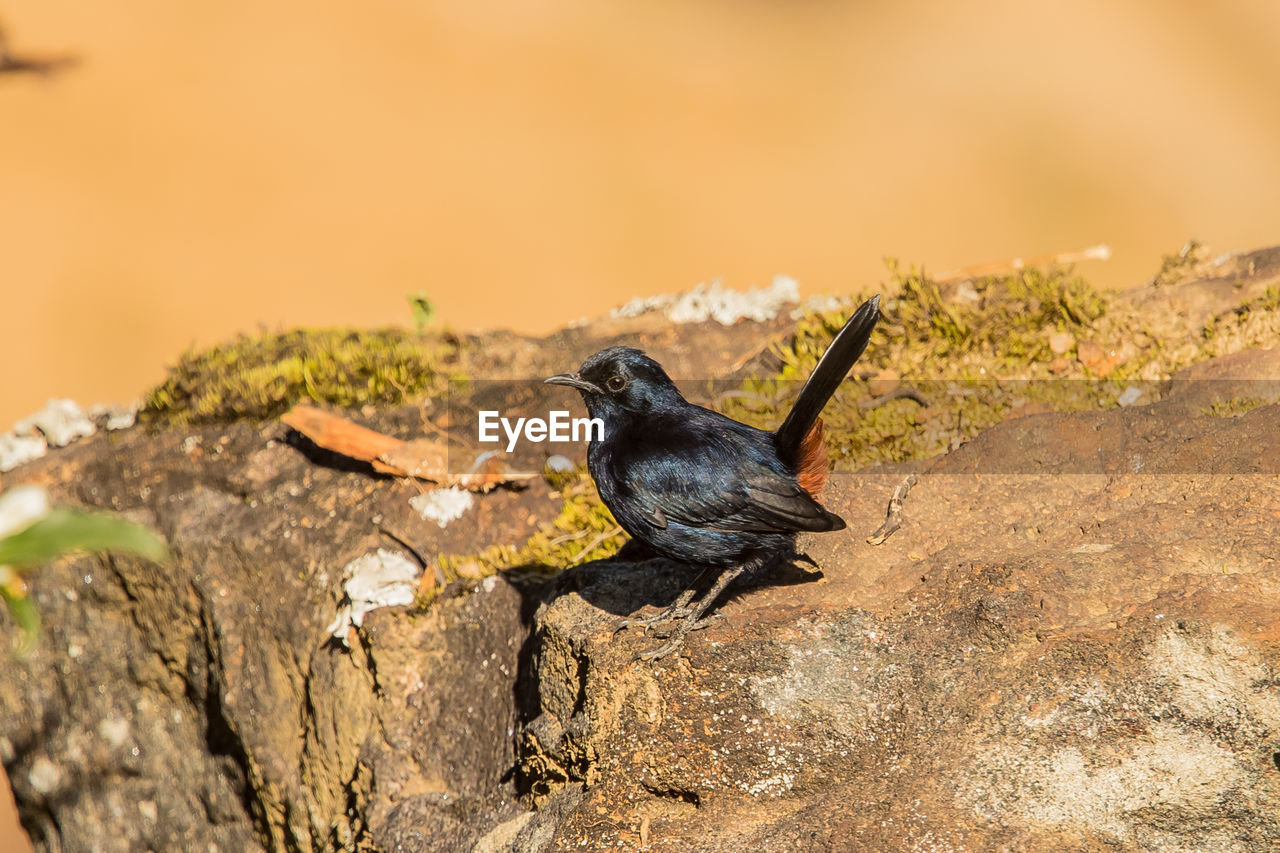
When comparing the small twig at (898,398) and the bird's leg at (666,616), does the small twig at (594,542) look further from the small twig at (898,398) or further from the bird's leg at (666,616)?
the small twig at (898,398)

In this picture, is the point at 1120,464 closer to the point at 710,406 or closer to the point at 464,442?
the point at 710,406

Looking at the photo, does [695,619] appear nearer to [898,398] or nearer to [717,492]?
[717,492]

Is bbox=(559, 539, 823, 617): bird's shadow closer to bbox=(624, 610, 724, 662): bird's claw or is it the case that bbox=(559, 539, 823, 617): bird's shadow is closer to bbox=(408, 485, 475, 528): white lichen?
bbox=(624, 610, 724, 662): bird's claw

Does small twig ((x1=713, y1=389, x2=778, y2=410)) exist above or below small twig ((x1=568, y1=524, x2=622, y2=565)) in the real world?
above

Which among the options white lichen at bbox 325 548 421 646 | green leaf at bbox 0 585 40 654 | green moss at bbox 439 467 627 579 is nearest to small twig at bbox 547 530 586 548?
green moss at bbox 439 467 627 579

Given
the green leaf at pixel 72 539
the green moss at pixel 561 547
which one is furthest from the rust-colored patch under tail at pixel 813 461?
the green leaf at pixel 72 539

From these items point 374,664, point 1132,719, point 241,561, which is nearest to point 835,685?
point 1132,719
